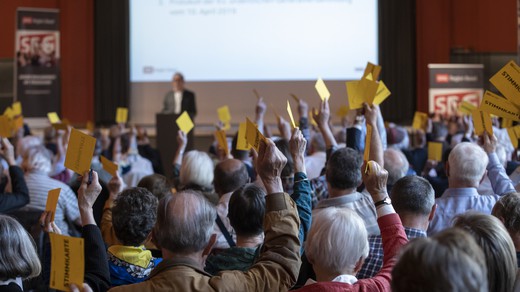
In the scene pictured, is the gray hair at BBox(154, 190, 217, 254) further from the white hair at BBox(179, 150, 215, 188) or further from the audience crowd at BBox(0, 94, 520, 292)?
the white hair at BBox(179, 150, 215, 188)

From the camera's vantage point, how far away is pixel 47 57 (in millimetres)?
12102

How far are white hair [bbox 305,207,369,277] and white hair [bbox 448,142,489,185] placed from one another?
166 cm

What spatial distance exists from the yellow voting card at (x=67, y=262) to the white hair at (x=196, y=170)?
2.73m

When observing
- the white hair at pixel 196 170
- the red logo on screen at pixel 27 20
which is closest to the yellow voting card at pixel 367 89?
the white hair at pixel 196 170

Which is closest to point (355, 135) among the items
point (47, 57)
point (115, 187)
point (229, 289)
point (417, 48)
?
point (115, 187)

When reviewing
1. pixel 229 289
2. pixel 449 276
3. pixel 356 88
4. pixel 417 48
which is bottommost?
pixel 229 289

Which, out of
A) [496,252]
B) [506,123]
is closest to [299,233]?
[496,252]

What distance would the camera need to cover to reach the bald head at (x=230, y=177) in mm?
4242

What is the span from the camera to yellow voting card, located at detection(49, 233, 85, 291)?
1.95 metres

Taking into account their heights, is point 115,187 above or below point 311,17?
below

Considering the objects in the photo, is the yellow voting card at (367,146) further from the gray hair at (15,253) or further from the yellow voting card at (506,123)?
the yellow voting card at (506,123)

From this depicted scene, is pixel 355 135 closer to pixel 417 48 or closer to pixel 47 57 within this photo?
pixel 47 57

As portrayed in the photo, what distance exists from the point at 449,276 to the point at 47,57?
36.9ft

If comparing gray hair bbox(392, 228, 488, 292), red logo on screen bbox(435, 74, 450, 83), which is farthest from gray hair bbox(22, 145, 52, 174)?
red logo on screen bbox(435, 74, 450, 83)
